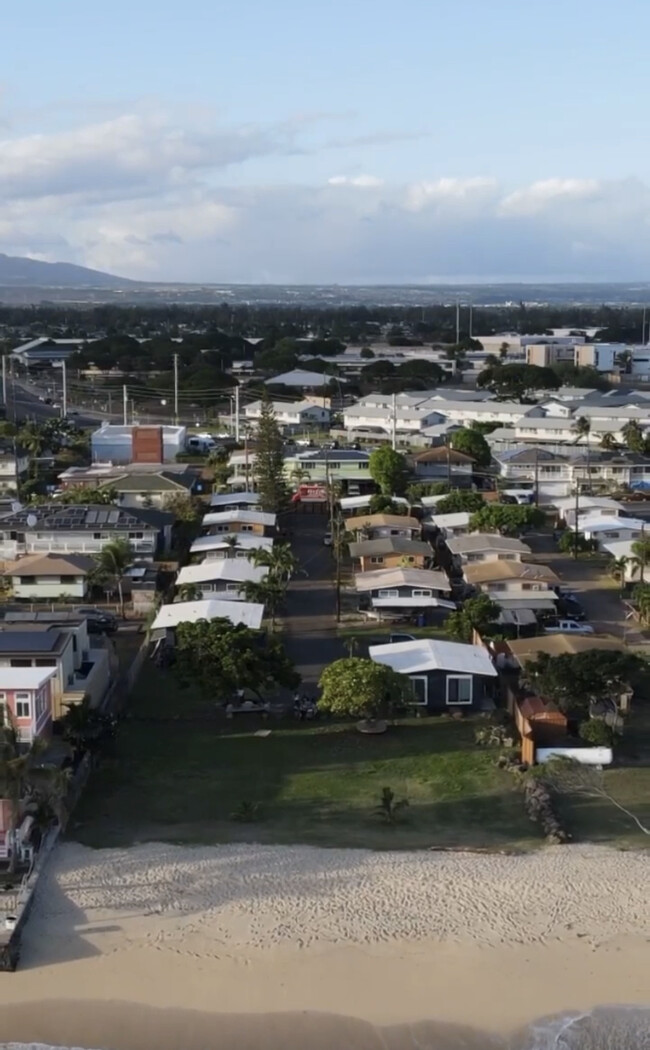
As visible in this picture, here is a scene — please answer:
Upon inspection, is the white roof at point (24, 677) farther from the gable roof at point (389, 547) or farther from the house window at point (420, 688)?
the gable roof at point (389, 547)

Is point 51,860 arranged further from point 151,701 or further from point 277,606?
point 277,606

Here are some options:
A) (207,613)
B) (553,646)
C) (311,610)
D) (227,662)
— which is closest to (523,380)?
(311,610)

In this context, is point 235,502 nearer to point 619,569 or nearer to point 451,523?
point 451,523

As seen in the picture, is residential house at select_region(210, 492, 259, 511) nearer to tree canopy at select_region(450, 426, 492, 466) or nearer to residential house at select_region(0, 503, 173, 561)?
residential house at select_region(0, 503, 173, 561)

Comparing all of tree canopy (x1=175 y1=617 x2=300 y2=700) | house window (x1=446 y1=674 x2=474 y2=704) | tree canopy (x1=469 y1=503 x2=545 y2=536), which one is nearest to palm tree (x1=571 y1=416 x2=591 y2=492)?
tree canopy (x1=469 y1=503 x2=545 y2=536)

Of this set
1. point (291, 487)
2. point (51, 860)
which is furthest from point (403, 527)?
point (51, 860)
